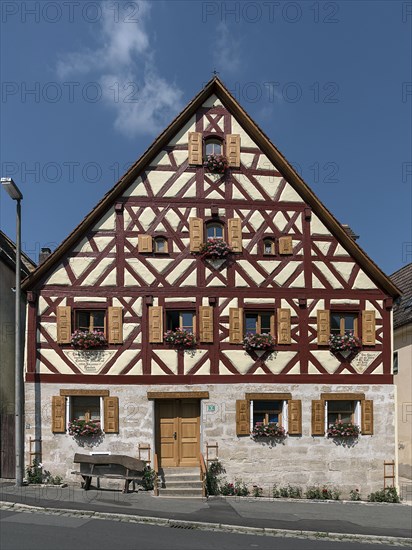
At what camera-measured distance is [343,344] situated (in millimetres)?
17047

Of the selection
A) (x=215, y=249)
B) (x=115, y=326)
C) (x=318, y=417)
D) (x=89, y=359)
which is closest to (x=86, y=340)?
(x=89, y=359)

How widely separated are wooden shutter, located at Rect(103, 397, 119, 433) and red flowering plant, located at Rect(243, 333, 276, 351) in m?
4.15

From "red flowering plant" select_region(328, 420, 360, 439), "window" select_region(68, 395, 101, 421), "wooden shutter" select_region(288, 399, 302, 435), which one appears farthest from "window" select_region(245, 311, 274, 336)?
"window" select_region(68, 395, 101, 421)

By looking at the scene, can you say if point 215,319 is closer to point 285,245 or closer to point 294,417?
point 285,245

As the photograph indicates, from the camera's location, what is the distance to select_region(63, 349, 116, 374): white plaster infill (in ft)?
54.3

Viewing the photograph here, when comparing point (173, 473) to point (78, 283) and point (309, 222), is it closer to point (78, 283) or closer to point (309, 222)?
point (78, 283)

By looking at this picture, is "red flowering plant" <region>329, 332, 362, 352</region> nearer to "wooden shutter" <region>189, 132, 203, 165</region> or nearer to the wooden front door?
the wooden front door

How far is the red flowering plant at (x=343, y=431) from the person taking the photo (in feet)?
54.9

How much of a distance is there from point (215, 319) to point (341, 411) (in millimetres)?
4744

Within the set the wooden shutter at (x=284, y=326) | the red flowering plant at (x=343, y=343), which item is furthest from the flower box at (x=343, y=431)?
the wooden shutter at (x=284, y=326)

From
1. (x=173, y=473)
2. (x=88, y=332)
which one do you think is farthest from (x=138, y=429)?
(x=88, y=332)

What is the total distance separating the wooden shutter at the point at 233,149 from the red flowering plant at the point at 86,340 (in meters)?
6.65

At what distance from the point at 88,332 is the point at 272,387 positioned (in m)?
5.64

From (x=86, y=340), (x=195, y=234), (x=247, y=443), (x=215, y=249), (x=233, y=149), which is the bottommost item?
(x=247, y=443)
